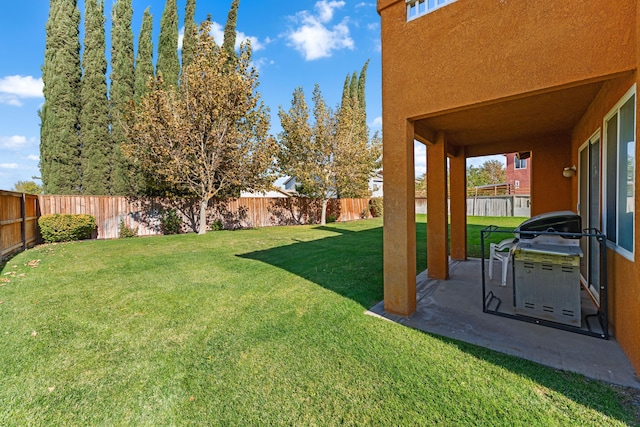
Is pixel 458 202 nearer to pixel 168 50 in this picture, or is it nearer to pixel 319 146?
pixel 319 146

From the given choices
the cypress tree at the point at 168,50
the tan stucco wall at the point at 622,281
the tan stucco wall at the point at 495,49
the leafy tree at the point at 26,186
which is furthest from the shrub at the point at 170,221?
the leafy tree at the point at 26,186

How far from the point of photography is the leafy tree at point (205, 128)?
11.7 m

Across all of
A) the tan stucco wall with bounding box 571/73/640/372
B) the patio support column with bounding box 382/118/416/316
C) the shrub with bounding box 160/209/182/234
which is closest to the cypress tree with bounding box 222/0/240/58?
the shrub with bounding box 160/209/182/234

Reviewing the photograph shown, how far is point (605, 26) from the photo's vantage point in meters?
2.45

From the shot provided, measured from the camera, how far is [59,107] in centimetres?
1535

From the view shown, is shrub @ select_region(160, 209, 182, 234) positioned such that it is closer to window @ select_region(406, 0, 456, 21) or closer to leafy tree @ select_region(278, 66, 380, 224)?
leafy tree @ select_region(278, 66, 380, 224)

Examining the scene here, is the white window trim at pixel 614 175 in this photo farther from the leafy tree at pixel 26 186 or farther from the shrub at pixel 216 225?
the leafy tree at pixel 26 186

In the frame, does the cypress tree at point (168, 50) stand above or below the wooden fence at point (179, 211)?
above

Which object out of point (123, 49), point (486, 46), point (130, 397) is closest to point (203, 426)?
point (130, 397)

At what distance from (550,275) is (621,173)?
132 cm

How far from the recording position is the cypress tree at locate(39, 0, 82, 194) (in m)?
15.2

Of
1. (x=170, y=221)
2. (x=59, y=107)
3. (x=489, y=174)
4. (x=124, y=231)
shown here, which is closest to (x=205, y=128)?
(x=170, y=221)

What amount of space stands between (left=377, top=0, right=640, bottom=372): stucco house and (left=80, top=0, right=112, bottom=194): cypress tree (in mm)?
18532

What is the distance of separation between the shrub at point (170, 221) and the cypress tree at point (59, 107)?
21.5 ft
